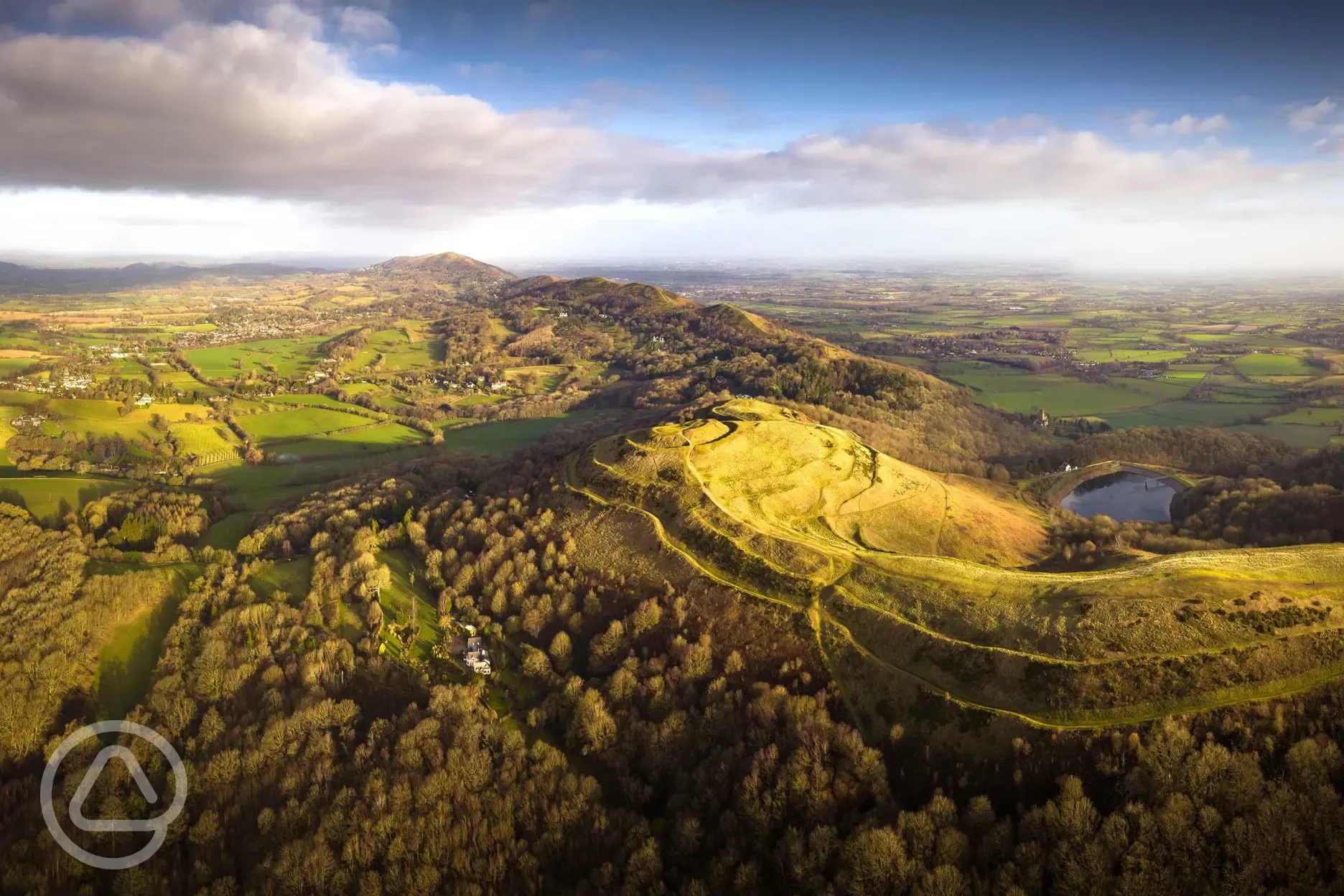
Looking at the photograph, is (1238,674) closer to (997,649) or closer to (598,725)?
(997,649)

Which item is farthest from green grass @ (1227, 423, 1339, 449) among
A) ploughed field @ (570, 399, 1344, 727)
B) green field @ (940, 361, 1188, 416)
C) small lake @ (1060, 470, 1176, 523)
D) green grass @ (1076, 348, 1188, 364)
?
ploughed field @ (570, 399, 1344, 727)

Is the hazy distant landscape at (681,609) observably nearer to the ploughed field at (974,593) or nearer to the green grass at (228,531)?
the ploughed field at (974,593)

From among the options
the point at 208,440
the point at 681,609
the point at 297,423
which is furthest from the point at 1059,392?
the point at 208,440

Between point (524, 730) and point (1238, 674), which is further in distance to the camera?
point (524, 730)

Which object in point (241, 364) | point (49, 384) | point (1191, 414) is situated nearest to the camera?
point (1191, 414)

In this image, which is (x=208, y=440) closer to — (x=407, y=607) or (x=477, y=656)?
(x=407, y=607)

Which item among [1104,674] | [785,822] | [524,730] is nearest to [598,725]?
[524,730]
